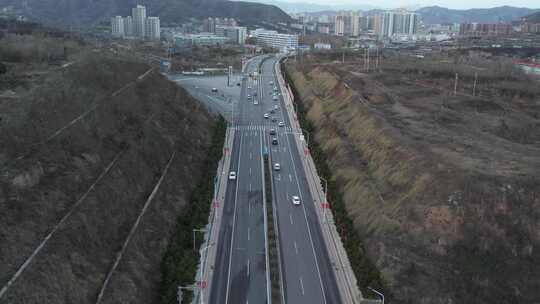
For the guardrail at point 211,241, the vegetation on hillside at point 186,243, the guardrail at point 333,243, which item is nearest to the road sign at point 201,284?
the guardrail at point 211,241

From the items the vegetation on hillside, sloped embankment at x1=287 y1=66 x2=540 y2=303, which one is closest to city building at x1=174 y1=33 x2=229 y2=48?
the vegetation on hillside

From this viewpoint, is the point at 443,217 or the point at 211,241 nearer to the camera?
the point at 443,217

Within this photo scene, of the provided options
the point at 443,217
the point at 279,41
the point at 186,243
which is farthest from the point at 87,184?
the point at 279,41

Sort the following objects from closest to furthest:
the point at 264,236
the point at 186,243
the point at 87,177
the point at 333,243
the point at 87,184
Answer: the point at 186,243
the point at 87,184
the point at 87,177
the point at 333,243
the point at 264,236

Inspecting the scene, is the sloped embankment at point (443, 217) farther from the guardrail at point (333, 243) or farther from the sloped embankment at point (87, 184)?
the sloped embankment at point (87, 184)

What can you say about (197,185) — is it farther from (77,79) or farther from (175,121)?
(77,79)

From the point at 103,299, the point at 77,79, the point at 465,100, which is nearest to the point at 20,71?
the point at 77,79

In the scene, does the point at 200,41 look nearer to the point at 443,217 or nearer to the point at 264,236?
the point at 264,236
